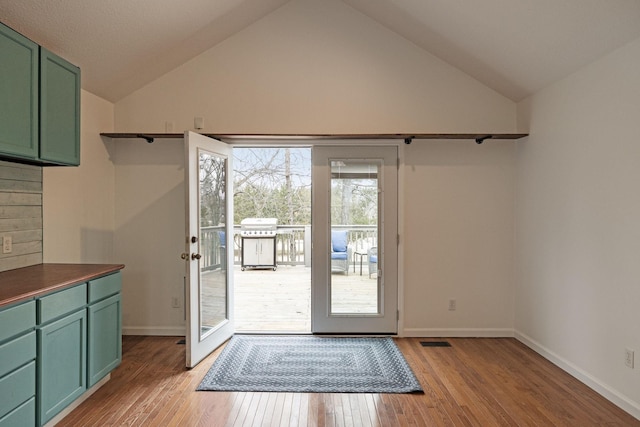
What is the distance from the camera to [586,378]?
2.94 metres

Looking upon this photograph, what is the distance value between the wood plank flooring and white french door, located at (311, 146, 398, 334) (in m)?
0.85

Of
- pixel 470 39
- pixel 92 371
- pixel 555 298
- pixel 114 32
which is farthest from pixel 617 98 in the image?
pixel 92 371

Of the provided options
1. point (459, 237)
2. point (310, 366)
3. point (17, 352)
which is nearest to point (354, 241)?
point (459, 237)

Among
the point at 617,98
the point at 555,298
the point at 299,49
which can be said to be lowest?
the point at 555,298

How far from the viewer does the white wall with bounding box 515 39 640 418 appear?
101 inches

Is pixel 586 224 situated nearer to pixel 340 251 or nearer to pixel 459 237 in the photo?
pixel 459 237

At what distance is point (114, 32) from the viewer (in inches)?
114

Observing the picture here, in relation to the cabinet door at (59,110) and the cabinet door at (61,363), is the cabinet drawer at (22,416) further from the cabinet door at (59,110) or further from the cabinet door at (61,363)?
the cabinet door at (59,110)

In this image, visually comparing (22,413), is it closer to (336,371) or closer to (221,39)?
(336,371)

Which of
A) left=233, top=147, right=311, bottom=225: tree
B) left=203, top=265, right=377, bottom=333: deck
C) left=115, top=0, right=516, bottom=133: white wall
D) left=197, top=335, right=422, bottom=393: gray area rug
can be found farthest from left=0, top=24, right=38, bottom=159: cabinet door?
left=233, top=147, right=311, bottom=225: tree

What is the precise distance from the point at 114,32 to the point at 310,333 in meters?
3.17

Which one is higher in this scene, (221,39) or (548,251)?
(221,39)

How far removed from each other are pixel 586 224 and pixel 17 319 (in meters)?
3.70

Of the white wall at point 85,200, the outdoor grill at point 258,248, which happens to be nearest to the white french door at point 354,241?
the white wall at point 85,200
